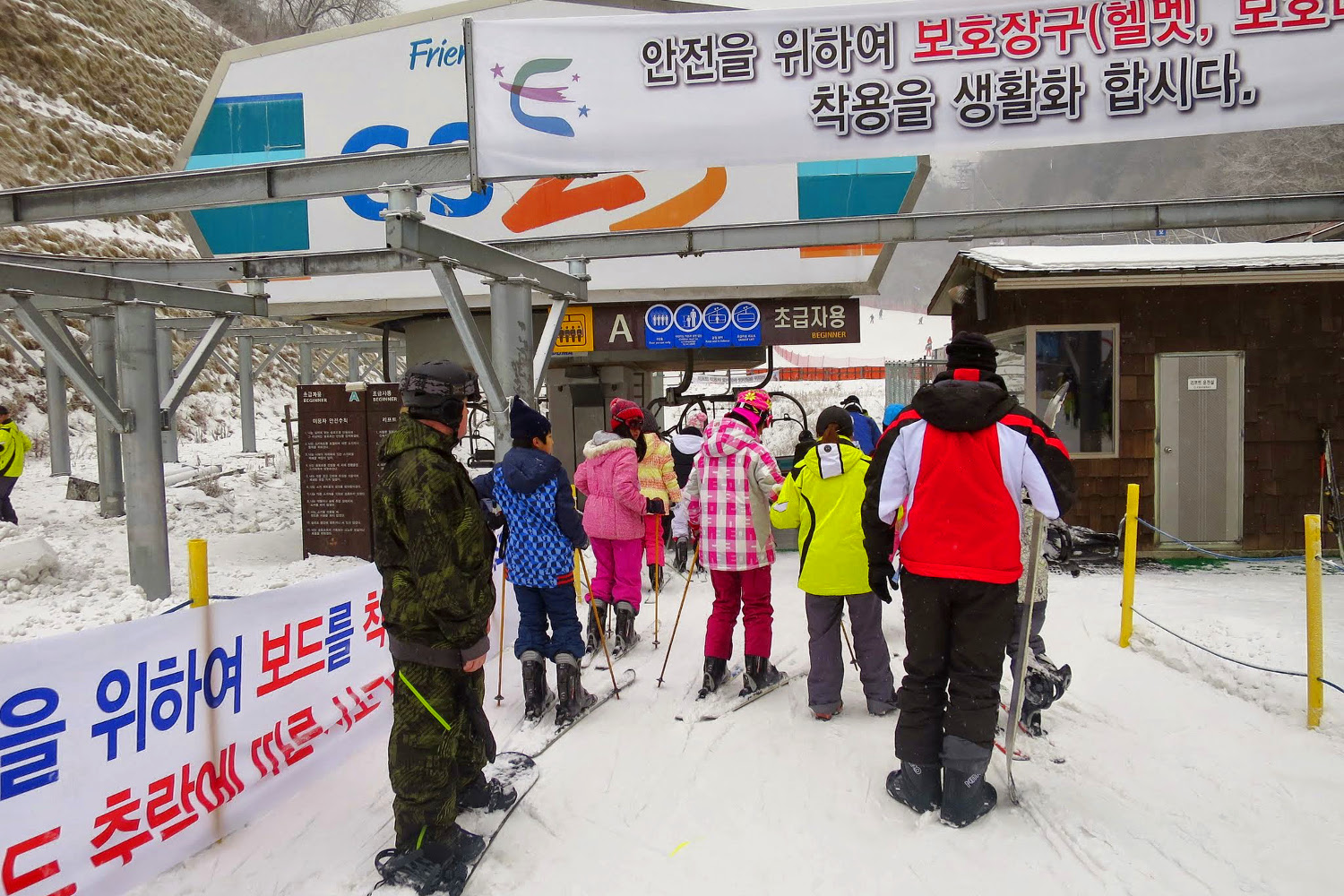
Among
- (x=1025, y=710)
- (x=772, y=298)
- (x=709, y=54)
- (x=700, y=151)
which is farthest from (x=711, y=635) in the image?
(x=772, y=298)

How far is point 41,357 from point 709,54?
19784 mm

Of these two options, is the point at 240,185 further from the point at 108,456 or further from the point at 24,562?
the point at 108,456

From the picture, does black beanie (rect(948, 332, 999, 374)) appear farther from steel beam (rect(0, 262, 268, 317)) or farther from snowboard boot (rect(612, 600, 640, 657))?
Result: steel beam (rect(0, 262, 268, 317))

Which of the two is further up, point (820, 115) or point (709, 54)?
point (709, 54)

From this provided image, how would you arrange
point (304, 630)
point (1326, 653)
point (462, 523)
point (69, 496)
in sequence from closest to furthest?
point (462, 523) → point (304, 630) → point (1326, 653) → point (69, 496)

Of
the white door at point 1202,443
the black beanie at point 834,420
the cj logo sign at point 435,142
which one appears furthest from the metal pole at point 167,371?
the white door at point 1202,443

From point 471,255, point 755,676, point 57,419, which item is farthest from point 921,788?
point 57,419

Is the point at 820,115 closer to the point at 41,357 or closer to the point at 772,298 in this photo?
the point at 772,298

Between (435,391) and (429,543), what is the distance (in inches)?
21.8

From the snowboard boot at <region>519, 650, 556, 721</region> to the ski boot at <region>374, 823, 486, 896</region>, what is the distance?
4.84 feet

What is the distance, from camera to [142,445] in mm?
7402

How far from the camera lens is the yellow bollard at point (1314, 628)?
Answer: 4074mm

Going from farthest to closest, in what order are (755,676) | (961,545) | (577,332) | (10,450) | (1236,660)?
(10,450), (577,332), (1236,660), (755,676), (961,545)

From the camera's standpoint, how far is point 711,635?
4926 mm
